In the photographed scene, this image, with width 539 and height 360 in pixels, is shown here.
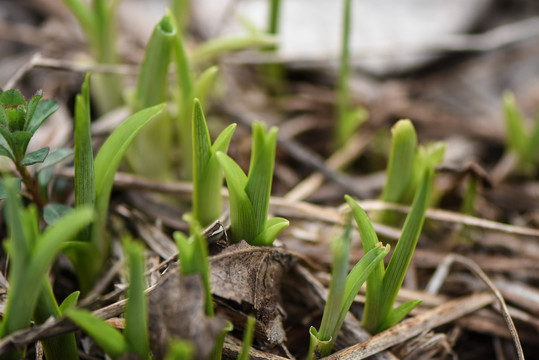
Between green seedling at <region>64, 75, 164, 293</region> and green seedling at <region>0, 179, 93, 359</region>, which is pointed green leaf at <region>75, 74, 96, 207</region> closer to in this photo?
green seedling at <region>64, 75, 164, 293</region>

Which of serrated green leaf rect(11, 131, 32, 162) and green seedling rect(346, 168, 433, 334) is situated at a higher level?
serrated green leaf rect(11, 131, 32, 162)

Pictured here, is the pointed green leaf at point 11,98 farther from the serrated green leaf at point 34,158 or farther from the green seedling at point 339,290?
the green seedling at point 339,290

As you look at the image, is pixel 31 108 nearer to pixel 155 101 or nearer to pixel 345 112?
pixel 155 101

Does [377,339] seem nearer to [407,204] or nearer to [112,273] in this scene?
[407,204]

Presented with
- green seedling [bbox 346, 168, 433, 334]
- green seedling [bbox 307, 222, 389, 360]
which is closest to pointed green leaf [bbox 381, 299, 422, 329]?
green seedling [bbox 346, 168, 433, 334]

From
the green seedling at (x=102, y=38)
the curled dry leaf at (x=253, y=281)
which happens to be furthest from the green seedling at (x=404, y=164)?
the green seedling at (x=102, y=38)

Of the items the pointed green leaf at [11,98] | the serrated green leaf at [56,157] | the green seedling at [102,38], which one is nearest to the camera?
the pointed green leaf at [11,98]
